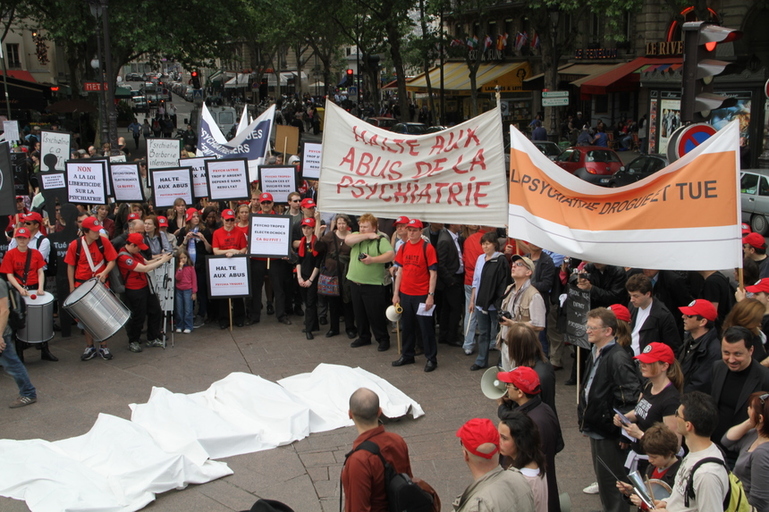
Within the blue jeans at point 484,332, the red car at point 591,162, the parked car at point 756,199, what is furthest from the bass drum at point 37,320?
the red car at point 591,162

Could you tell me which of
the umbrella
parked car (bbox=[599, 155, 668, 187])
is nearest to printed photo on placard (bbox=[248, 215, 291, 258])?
parked car (bbox=[599, 155, 668, 187])

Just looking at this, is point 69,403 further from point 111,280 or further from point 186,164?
point 186,164

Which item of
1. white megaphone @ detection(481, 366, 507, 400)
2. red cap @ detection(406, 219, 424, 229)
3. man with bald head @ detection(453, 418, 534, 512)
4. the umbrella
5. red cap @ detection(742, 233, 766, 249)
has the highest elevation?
the umbrella

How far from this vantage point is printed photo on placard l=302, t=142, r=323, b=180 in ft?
46.3

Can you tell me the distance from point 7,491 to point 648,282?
531 centimetres

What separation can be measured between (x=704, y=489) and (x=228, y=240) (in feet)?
26.3

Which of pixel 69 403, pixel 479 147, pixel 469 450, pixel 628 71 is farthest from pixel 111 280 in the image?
pixel 628 71

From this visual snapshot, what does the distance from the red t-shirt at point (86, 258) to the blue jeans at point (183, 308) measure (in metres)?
1.20

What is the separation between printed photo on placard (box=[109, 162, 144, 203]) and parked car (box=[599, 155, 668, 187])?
13.7 metres

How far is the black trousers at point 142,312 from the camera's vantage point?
9812 mm

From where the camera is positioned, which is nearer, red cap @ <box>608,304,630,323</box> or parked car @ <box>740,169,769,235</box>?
red cap @ <box>608,304,630,323</box>

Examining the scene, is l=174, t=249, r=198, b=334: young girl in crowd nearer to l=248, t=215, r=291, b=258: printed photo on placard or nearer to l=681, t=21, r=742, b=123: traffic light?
l=248, t=215, r=291, b=258: printed photo on placard

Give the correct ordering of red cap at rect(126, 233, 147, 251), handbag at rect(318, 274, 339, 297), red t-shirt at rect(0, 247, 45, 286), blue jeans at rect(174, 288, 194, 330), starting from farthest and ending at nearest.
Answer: blue jeans at rect(174, 288, 194, 330) < handbag at rect(318, 274, 339, 297) < red cap at rect(126, 233, 147, 251) < red t-shirt at rect(0, 247, 45, 286)

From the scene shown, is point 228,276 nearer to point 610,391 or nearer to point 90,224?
point 90,224
